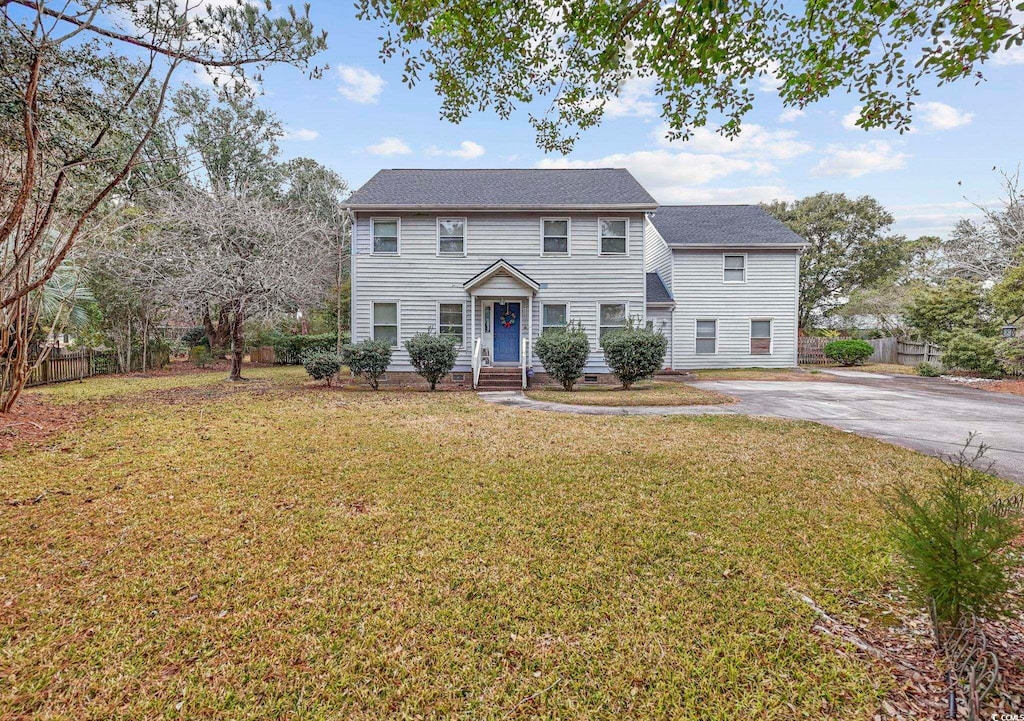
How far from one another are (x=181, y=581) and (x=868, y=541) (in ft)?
17.0

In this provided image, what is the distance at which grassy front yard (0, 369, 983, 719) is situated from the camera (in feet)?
6.68

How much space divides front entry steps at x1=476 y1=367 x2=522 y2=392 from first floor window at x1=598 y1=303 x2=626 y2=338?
11.0ft

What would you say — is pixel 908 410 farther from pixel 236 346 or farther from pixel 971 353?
pixel 236 346

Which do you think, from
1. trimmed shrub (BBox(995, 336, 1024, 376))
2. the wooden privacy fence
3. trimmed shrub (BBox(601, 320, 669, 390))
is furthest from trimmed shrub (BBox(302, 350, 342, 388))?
the wooden privacy fence

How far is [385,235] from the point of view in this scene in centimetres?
A: 1412

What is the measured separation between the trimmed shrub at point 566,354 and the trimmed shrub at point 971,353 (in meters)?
14.7

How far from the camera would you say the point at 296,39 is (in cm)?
466

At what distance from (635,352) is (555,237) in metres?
5.33

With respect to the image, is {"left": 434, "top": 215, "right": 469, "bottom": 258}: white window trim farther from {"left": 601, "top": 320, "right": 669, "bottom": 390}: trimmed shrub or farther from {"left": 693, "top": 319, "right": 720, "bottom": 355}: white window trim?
{"left": 693, "top": 319, "right": 720, "bottom": 355}: white window trim

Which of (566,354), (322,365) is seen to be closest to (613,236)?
(566,354)

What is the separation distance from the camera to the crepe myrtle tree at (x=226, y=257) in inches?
483

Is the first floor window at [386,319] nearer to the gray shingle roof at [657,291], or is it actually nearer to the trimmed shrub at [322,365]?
the trimmed shrub at [322,365]

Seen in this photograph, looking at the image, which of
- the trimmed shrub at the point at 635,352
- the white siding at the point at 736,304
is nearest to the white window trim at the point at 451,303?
the trimmed shrub at the point at 635,352

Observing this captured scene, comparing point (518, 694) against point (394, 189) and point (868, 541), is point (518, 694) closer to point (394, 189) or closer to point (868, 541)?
point (868, 541)
